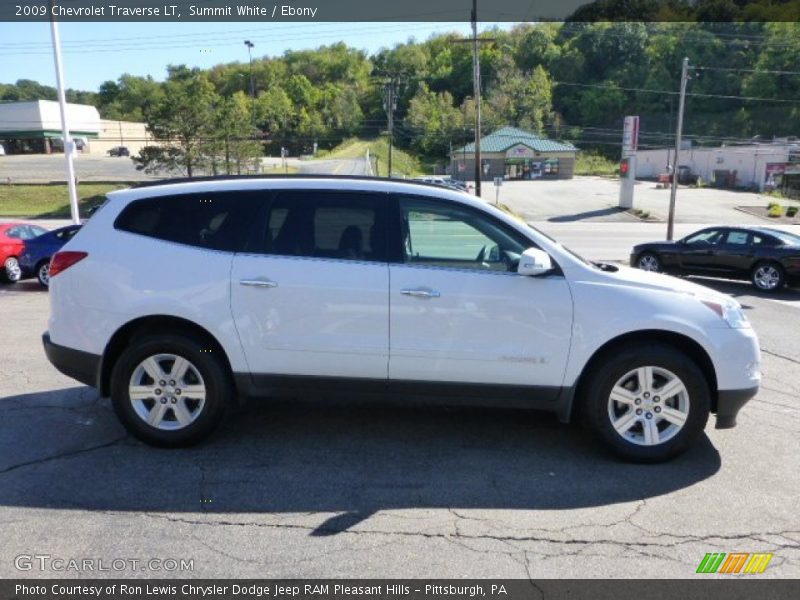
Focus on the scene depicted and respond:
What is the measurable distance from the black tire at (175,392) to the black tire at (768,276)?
13.7m

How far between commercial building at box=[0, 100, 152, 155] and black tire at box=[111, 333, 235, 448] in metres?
76.0

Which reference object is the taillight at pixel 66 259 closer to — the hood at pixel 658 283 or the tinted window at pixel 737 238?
the hood at pixel 658 283

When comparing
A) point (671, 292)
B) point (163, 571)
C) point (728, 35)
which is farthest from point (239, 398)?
point (728, 35)

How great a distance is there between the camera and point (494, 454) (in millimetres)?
4297

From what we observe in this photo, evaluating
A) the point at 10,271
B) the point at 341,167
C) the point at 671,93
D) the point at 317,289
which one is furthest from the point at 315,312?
the point at 671,93

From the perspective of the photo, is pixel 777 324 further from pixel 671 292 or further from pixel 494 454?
Answer: pixel 494 454

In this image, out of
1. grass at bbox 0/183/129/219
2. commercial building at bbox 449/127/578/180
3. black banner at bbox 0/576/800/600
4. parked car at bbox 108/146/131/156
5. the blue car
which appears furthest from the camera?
parked car at bbox 108/146/131/156

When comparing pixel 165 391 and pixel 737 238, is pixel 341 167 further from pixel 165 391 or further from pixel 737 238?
pixel 165 391

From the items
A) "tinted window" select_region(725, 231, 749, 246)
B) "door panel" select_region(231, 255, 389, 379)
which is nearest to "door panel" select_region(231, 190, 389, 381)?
"door panel" select_region(231, 255, 389, 379)

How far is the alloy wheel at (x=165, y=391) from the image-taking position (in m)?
4.24

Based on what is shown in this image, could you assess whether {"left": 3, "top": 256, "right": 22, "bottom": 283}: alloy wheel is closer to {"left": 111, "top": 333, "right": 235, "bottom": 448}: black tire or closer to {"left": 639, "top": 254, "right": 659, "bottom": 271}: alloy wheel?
{"left": 111, "top": 333, "right": 235, "bottom": 448}: black tire

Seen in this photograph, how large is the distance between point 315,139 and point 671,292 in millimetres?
98104

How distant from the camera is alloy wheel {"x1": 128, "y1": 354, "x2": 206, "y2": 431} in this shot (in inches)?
167

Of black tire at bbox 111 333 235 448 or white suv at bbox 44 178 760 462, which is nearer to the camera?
white suv at bbox 44 178 760 462
